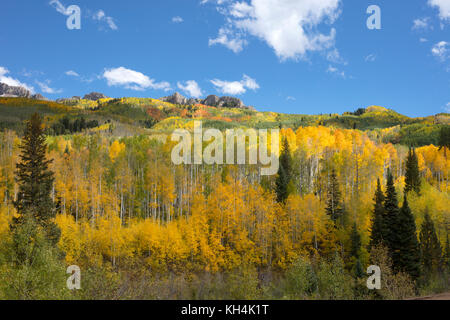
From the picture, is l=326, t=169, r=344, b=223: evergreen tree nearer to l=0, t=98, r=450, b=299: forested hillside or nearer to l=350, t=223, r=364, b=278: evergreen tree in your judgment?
l=0, t=98, r=450, b=299: forested hillside

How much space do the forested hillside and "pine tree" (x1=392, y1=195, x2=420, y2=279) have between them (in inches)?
6.2

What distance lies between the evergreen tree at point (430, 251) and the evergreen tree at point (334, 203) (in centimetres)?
1349

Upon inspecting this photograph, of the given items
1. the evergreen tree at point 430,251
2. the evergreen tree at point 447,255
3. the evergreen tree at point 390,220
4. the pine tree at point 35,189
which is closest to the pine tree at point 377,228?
the evergreen tree at point 390,220

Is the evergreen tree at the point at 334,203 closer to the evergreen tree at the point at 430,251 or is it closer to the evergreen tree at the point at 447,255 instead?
the evergreen tree at the point at 430,251

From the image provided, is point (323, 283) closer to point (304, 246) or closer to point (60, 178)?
point (304, 246)

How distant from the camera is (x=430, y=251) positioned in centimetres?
4703

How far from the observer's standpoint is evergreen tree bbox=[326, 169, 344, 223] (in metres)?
53.8

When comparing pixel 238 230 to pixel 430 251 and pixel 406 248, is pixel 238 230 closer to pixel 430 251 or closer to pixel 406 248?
pixel 406 248

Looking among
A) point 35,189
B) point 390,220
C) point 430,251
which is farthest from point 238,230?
point 35,189

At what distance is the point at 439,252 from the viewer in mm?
47250

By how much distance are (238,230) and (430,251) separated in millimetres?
33015

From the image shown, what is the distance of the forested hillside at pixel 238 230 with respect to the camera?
34562mm
